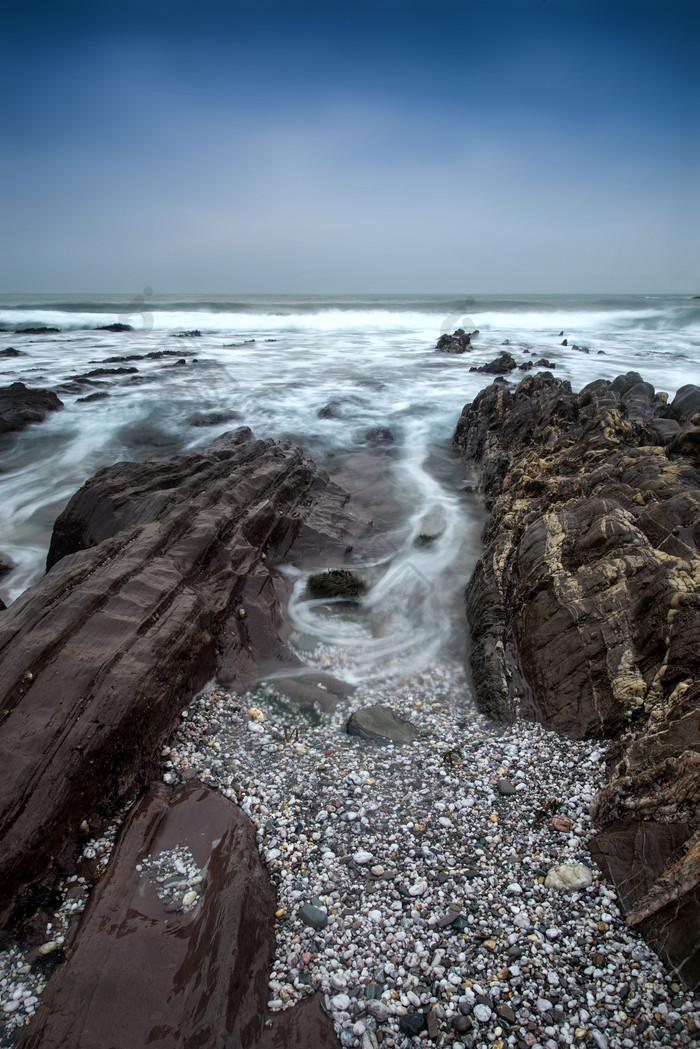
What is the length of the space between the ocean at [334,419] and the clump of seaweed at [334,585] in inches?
9.3

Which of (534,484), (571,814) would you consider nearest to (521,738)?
(571,814)

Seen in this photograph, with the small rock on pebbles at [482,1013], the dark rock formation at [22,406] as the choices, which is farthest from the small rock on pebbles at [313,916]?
the dark rock formation at [22,406]

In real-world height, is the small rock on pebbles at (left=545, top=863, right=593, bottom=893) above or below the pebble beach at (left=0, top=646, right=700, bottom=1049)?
above

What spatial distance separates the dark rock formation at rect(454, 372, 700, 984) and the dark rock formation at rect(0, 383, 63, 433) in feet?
46.7

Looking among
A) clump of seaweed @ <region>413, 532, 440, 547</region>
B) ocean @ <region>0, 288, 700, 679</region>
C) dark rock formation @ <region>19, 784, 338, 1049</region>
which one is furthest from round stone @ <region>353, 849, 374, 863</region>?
clump of seaweed @ <region>413, 532, 440, 547</region>

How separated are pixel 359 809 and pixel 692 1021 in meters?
2.22

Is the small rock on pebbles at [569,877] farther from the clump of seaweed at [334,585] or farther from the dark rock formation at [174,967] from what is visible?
the clump of seaweed at [334,585]

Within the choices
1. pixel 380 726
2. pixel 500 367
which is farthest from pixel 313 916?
pixel 500 367

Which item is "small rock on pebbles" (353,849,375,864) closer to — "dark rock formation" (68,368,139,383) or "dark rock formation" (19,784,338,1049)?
"dark rock formation" (19,784,338,1049)

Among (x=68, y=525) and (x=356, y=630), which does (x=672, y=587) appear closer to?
(x=356, y=630)

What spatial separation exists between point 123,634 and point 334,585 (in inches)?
133

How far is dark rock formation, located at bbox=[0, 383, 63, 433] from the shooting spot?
50.5 feet

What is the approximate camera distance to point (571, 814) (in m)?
3.76

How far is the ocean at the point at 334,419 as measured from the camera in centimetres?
817
